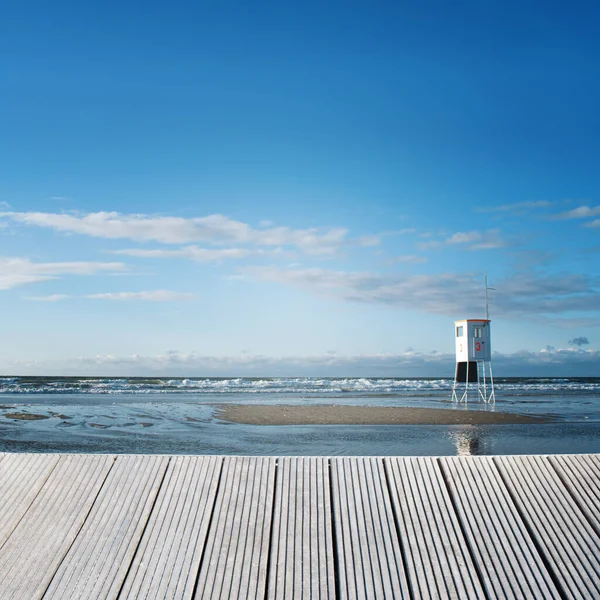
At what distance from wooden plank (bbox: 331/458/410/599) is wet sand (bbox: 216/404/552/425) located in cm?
1192

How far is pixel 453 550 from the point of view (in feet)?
12.4

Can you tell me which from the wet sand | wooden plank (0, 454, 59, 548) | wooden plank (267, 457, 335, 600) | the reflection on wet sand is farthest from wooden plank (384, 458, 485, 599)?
the wet sand

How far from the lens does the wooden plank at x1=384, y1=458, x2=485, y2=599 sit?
139 inches

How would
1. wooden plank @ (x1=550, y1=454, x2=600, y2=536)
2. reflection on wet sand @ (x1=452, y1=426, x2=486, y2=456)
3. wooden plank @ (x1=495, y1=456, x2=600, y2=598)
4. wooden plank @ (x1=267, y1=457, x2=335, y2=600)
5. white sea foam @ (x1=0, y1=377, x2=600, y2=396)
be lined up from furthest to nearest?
white sea foam @ (x1=0, y1=377, x2=600, y2=396)
reflection on wet sand @ (x1=452, y1=426, x2=486, y2=456)
wooden plank @ (x1=550, y1=454, x2=600, y2=536)
wooden plank @ (x1=495, y1=456, x2=600, y2=598)
wooden plank @ (x1=267, y1=457, x2=335, y2=600)

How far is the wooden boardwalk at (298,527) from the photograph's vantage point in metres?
3.52

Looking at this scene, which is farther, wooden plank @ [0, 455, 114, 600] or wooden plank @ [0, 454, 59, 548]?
wooden plank @ [0, 454, 59, 548]

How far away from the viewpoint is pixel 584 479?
4492mm

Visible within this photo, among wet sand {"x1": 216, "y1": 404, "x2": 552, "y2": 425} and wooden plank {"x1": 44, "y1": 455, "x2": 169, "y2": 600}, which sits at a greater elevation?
wooden plank {"x1": 44, "y1": 455, "x2": 169, "y2": 600}

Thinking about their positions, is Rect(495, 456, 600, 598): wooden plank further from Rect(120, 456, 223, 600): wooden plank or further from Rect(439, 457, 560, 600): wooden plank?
Rect(120, 456, 223, 600): wooden plank

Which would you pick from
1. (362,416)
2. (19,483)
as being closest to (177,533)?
(19,483)

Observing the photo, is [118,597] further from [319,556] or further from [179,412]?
[179,412]

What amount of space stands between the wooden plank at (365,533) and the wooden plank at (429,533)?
0.08 meters

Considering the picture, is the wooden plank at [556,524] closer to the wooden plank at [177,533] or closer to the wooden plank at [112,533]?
the wooden plank at [177,533]

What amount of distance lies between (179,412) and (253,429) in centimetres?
546
